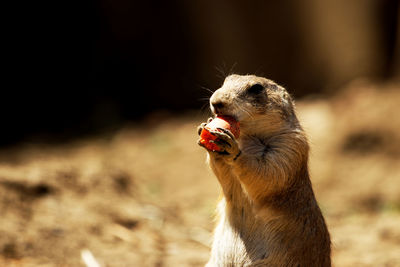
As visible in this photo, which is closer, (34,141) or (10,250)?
(10,250)

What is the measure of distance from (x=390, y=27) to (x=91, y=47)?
296 inches

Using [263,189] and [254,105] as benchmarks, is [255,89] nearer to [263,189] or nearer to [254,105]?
[254,105]

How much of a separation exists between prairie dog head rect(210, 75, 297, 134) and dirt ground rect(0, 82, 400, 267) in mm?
857

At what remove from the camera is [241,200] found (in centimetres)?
410

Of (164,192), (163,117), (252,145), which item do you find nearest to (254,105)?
(252,145)

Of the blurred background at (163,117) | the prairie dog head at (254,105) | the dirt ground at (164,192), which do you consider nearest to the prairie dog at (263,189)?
the prairie dog head at (254,105)

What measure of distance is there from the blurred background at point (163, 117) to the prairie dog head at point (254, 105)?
1.98 m

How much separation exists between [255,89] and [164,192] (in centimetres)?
455

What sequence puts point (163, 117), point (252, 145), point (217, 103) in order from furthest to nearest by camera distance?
point (163, 117) → point (252, 145) → point (217, 103)

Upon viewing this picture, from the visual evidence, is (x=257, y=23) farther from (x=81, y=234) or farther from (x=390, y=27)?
(x=81, y=234)

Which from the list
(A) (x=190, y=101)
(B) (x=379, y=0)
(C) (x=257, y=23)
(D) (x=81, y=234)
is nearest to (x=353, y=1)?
(B) (x=379, y=0)

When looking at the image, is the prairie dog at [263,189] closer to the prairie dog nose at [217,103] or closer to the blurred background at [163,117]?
the prairie dog nose at [217,103]

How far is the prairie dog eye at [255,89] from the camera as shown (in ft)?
13.7

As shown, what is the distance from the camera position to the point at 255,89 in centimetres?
420
